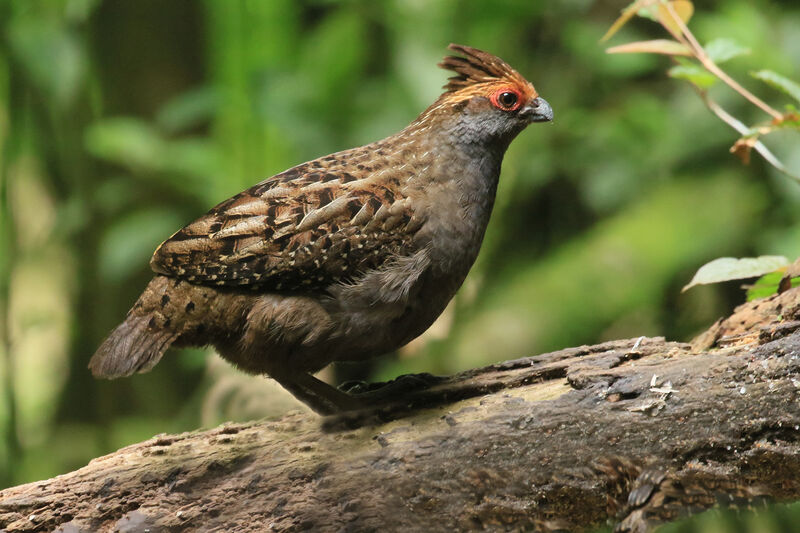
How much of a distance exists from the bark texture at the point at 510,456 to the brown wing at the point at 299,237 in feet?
1.85

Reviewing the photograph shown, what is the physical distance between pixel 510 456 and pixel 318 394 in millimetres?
910

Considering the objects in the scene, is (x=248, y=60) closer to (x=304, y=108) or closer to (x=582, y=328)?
(x=304, y=108)

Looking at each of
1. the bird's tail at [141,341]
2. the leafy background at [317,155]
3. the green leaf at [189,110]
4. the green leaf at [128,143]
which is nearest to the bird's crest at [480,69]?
the bird's tail at [141,341]

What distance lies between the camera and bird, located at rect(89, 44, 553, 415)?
2.95 metres

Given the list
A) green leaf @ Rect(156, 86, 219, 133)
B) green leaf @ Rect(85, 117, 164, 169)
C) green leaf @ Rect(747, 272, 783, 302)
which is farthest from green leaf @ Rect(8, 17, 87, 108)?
green leaf @ Rect(747, 272, 783, 302)

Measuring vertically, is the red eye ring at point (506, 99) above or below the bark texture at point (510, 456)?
above

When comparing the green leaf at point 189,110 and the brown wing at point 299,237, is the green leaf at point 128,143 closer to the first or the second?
the green leaf at point 189,110

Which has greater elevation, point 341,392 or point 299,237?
point 299,237

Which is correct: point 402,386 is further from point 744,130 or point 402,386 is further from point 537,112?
point 744,130

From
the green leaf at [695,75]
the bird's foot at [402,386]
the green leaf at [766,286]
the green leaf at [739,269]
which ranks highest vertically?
the green leaf at [695,75]

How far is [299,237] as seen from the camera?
294 cm

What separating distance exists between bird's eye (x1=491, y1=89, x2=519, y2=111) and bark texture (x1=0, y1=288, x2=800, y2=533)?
38.9 inches

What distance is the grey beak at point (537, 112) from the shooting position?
3.25 m

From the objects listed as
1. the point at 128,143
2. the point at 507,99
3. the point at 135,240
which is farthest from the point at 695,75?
the point at 135,240
